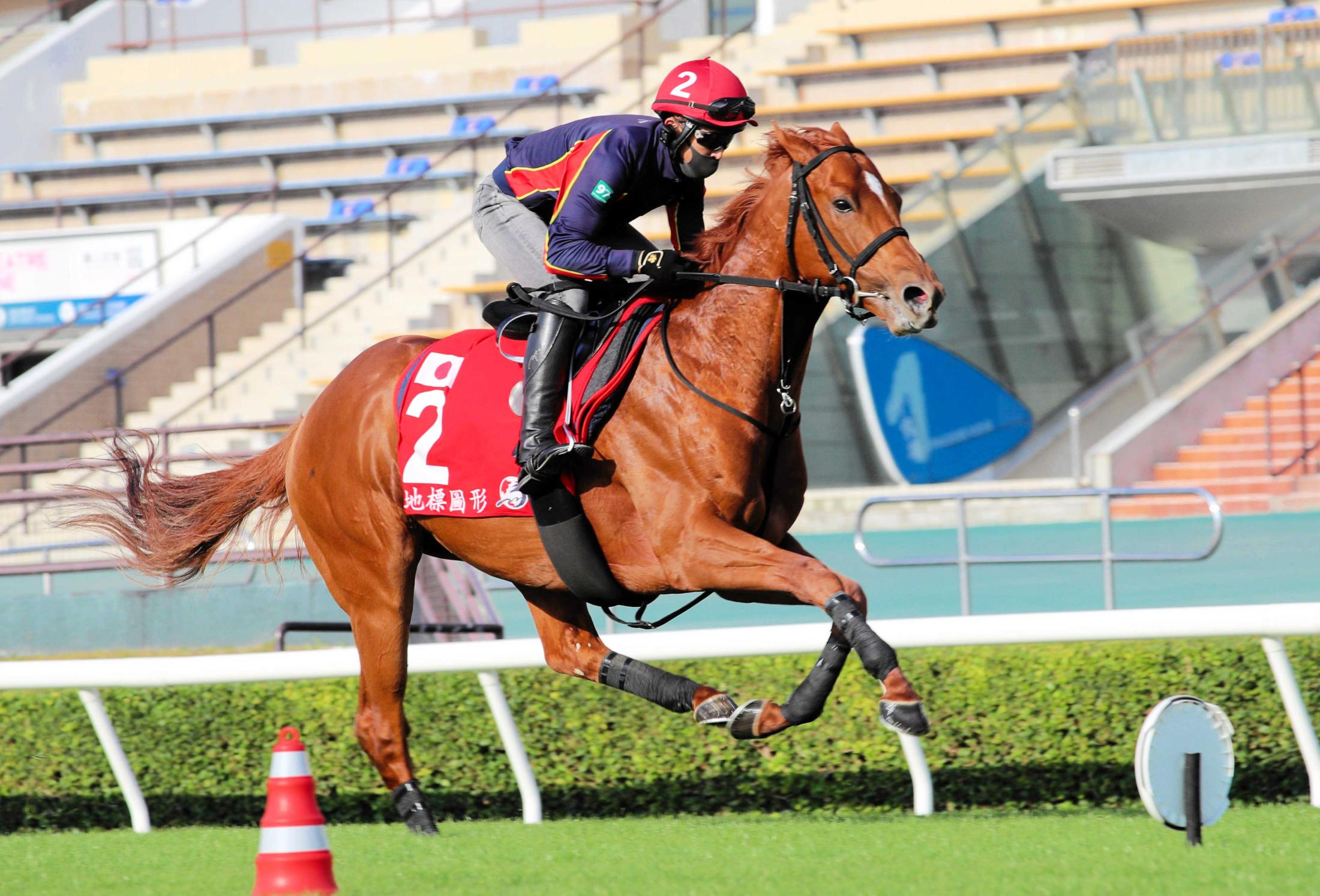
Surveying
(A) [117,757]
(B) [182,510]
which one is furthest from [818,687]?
(A) [117,757]

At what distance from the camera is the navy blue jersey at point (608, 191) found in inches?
170

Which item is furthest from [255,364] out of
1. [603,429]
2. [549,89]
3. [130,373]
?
[603,429]

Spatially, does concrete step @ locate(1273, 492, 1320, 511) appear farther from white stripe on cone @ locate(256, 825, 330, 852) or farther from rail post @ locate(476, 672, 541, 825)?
white stripe on cone @ locate(256, 825, 330, 852)

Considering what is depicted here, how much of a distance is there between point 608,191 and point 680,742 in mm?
2202

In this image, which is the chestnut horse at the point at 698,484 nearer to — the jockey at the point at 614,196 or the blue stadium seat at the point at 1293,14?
the jockey at the point at 614,196

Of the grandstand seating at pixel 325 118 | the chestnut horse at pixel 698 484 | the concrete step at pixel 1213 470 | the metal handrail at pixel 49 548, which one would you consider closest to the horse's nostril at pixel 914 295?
the chestnut horse at pixel 698 484

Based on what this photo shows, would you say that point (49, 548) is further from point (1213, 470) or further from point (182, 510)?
point (1213, 470)

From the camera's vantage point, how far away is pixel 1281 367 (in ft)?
43.3

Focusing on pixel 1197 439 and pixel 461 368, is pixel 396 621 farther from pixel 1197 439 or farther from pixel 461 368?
pixel 1197 439

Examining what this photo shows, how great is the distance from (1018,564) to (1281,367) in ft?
18.5

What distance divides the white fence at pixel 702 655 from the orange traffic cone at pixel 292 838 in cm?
155

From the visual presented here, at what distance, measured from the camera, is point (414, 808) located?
197 inches

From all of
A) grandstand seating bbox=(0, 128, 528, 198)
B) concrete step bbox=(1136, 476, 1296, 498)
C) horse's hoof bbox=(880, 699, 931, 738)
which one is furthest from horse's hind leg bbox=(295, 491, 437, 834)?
grandstand seating bbox=(0, 128, 528, 198)

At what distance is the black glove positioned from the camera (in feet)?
14.0
